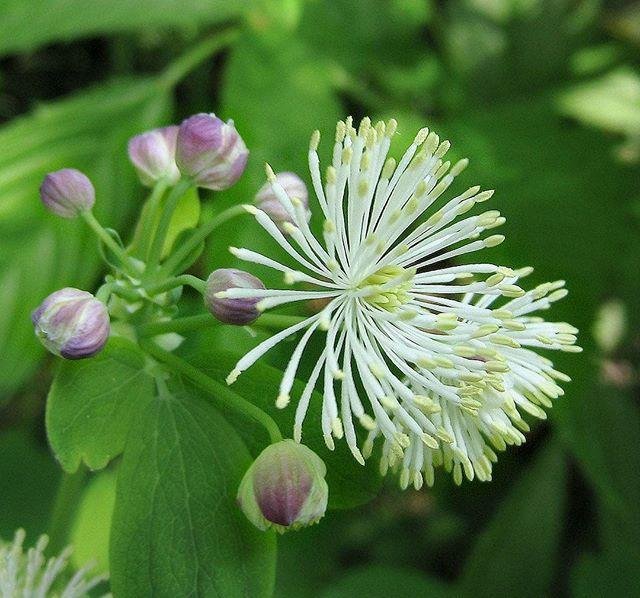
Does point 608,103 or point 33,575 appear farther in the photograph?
point 608,103

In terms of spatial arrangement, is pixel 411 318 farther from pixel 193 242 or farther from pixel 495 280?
pixel 193 242

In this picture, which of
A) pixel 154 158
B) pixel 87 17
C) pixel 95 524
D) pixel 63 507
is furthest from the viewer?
pixel 87 17

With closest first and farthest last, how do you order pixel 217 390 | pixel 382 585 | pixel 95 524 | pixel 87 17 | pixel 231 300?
pixel 231 300, pixel 217 390, pixel 382 585, pixel 95 524, pixel 87 17

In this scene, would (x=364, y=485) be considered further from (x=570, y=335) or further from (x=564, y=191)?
(x=564, y=191)

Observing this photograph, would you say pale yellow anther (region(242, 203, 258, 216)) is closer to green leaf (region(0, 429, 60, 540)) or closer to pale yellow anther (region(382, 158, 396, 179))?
pale yellow anther (region(382, 158, 396, 179))

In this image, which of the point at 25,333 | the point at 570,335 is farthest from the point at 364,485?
the point at 25,333

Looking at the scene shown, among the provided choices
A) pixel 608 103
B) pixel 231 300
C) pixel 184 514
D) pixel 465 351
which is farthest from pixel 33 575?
pixel 608 103

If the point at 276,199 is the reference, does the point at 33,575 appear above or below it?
below
